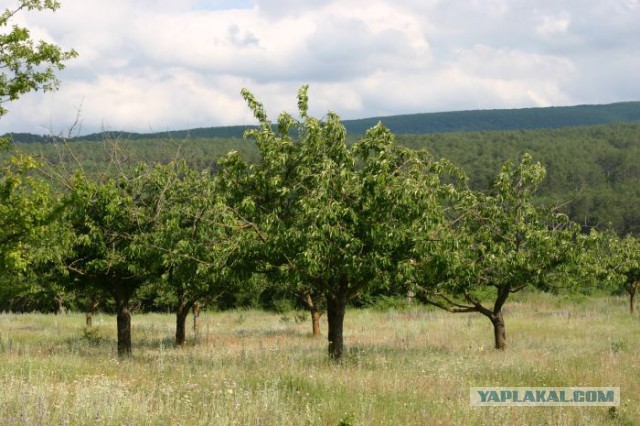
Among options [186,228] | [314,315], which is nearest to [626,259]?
[314,315]

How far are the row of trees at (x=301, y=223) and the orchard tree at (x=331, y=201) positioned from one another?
0.11 feet

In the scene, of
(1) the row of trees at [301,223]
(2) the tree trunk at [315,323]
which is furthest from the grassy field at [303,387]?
(2) the tree trunk at [315,323]

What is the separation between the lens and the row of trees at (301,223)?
A: 14.2m

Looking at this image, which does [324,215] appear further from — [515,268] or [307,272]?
[515,268]

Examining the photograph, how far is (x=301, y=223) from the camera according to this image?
1448cm

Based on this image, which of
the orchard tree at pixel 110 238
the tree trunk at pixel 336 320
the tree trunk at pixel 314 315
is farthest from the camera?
the tree trunk at pixel 314 315

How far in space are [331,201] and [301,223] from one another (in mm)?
932

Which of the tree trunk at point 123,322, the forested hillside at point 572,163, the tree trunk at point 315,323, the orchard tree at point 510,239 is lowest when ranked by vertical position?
the tree trunk at point 315,323

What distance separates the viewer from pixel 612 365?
51.4 feet

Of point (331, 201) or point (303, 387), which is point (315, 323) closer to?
point (331, 201)

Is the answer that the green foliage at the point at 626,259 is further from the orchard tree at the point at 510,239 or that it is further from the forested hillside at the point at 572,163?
the forested hillside at the point at 572,163

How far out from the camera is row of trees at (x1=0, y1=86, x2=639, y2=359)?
46.6 ft

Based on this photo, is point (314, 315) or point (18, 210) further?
point (314, 315)

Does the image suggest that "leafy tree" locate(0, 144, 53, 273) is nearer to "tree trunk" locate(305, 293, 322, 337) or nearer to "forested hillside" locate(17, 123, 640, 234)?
"tree trunk" locate(305, 293, 322, 337)
